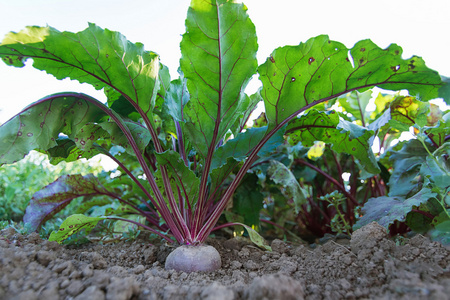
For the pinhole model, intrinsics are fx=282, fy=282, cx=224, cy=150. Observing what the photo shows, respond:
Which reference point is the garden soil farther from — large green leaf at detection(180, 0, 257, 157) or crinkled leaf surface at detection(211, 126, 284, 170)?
large green leaf at detection(180, 0, 257, 157)

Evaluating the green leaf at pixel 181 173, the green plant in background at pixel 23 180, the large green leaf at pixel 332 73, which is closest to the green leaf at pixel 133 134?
the green leaf at pixel 181 173

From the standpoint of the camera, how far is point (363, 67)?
1328 mm

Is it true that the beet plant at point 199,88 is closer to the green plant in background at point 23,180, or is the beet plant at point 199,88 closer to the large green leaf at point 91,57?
the large green leaf at point 91,57

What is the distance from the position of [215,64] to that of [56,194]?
1.32 m

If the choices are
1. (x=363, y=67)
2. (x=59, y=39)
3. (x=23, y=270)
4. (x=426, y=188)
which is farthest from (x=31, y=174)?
(x=426, y=188)

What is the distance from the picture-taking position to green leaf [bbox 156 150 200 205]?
1.25 metres

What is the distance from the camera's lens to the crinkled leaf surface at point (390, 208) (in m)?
1.19

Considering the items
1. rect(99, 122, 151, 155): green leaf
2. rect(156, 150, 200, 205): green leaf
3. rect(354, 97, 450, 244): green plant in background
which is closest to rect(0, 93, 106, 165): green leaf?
rect(99, 122, 151, 155): green leaf

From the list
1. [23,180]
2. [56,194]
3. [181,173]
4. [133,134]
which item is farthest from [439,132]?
[23,180]

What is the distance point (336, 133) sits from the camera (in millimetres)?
1624

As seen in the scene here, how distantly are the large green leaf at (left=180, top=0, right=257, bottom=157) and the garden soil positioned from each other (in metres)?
0.63

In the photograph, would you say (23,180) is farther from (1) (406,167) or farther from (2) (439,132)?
(2) (439,132)

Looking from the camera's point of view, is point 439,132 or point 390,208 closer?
point 390,208

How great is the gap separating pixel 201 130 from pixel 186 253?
57 cm
